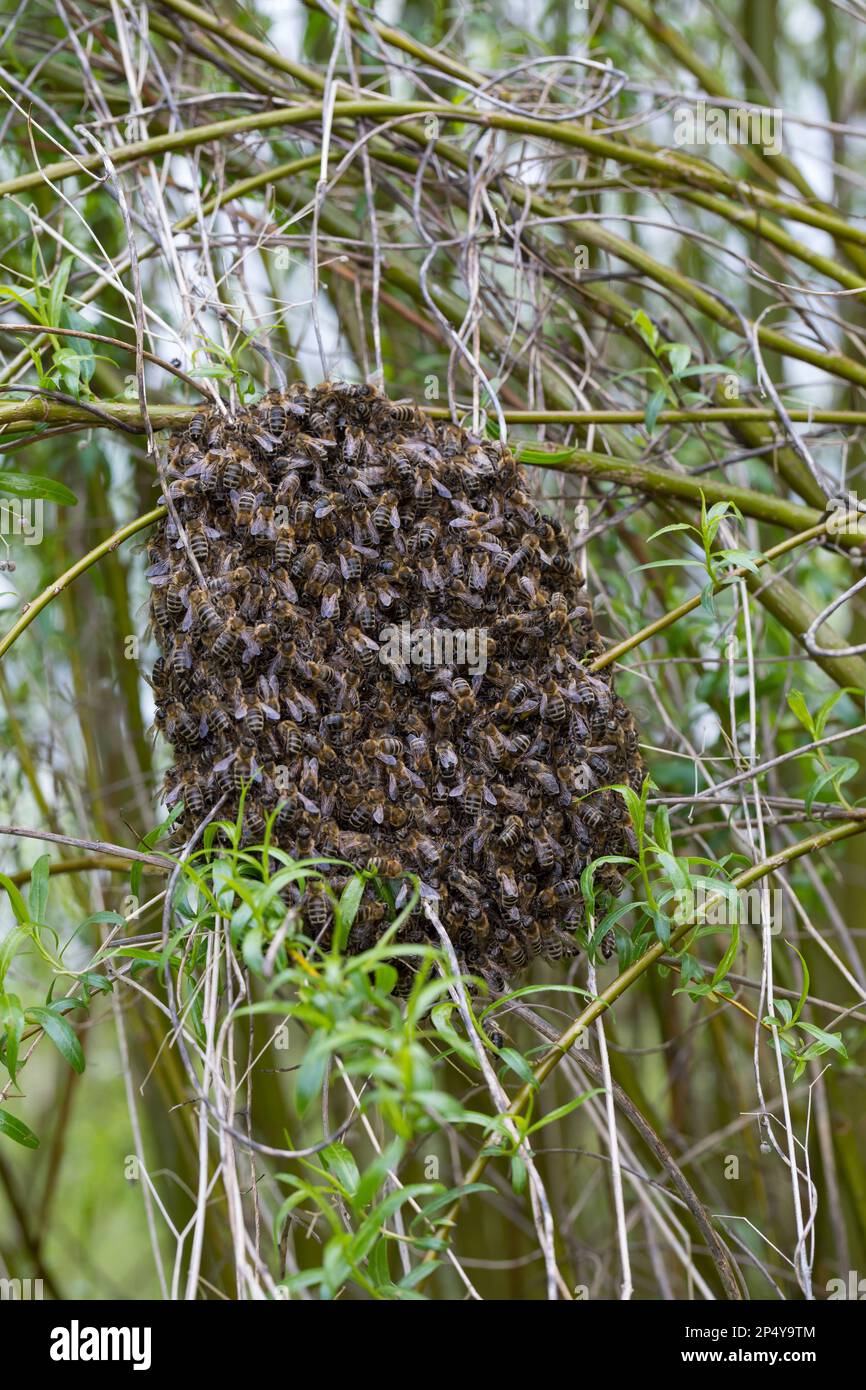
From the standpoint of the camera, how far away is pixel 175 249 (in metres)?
1.86

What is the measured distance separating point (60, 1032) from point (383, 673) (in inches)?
24.6

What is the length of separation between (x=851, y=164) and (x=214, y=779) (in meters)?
4.39

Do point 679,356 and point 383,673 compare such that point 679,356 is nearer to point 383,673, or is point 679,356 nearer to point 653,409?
point 653,409

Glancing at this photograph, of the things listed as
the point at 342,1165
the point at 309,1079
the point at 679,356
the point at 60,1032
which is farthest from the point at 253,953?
the point at 679,356

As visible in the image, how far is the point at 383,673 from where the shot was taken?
→ 155 centimetres

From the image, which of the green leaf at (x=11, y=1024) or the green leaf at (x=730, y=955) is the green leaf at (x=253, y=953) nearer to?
the green leaf at (x=11, y=1024)

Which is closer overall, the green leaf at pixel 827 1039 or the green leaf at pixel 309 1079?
the green leaf at pixel 309 1079

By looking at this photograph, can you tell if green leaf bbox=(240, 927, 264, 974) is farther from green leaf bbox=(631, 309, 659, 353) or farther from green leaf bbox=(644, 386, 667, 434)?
green leaf bbox=(631, 309, 659, 353)

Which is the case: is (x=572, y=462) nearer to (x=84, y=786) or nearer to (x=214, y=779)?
(x=214, y=779)

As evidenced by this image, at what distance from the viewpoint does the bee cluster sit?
1.48 m

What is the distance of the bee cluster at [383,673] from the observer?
1.48m

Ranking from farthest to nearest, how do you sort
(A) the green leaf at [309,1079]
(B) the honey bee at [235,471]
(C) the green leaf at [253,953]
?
(B) the honey bee at [235,471] < (C) the green leaf at [253,953] < (A) the green leaf at [309,1079]

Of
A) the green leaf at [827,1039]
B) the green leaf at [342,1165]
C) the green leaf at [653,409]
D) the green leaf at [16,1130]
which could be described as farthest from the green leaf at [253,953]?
the green leaf at [653,409]

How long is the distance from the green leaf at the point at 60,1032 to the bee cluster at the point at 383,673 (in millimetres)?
298
